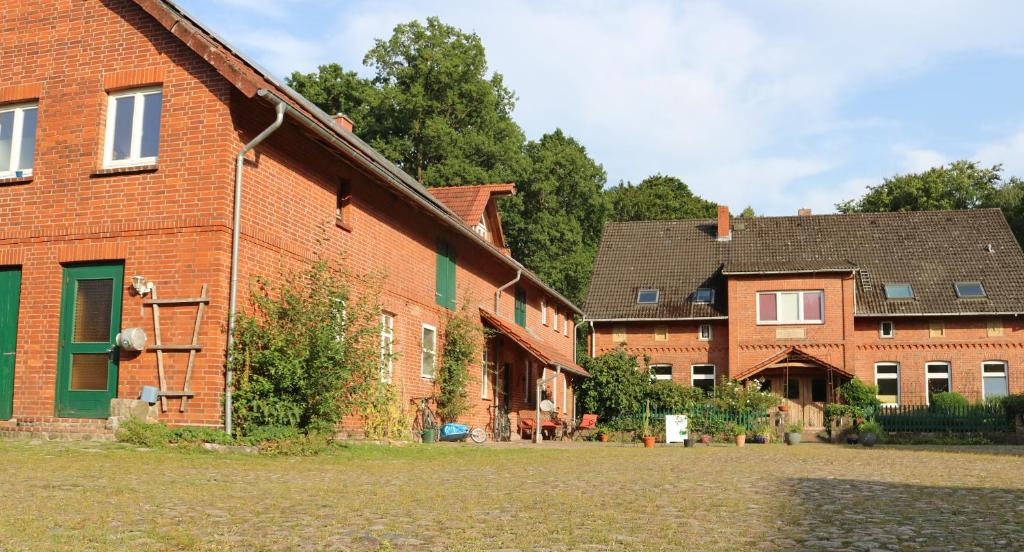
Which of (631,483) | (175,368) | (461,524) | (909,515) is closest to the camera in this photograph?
(461,524)

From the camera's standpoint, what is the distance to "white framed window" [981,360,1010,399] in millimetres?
34438

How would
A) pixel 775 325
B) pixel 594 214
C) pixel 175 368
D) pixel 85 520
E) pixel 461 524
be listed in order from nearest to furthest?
pixel 85 520, pixel 461 524, pixel 175 368, pixel 775 325, pixel 594 214

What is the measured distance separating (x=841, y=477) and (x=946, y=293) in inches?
1035

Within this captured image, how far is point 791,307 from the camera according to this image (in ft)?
116

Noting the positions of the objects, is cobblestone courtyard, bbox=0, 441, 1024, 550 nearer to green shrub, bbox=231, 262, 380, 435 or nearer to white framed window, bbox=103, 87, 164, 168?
green shrub, bbox=231, 262, 380, 435

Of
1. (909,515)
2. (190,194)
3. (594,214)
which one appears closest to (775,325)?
(594,214)

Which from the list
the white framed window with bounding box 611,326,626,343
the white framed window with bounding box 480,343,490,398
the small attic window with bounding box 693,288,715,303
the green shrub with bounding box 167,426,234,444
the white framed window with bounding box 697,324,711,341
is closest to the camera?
the green shrub with bounding box 167,426,234,444

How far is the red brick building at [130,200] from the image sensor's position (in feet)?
44.3

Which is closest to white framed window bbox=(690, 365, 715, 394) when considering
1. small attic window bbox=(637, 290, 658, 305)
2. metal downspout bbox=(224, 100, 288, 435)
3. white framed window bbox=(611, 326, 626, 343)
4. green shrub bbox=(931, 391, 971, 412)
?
white framed window bbox=(611, 326, 626, 343)

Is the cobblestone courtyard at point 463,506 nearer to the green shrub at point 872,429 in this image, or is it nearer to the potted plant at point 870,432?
the potted plant at point 870,432

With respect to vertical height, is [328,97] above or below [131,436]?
above

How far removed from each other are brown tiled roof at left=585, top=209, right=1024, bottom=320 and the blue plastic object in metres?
17.2

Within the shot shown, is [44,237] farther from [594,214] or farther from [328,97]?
[594,214]

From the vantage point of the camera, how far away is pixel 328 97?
4581 centimetres
